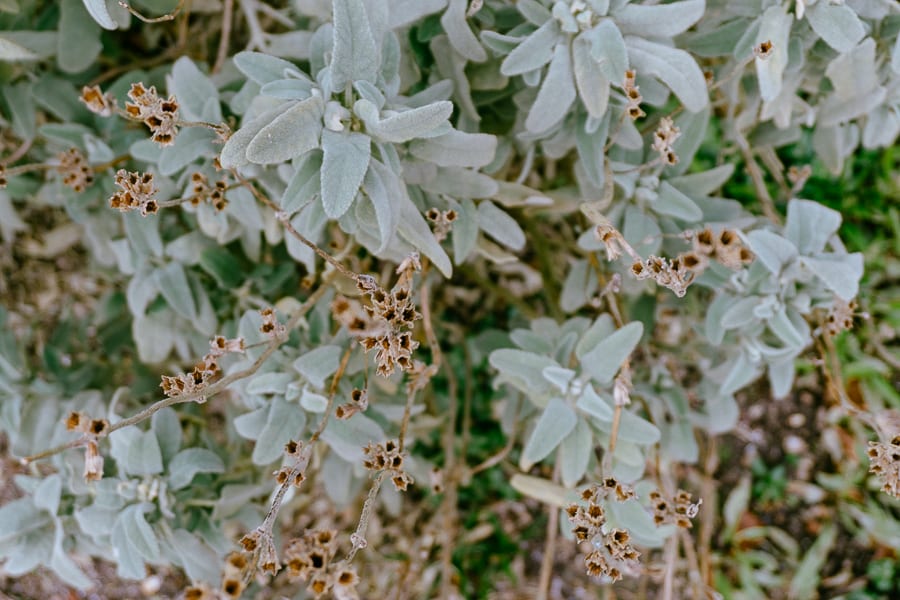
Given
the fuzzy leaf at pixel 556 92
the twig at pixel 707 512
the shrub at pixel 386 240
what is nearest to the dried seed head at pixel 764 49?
the shrub at pixel 386 240

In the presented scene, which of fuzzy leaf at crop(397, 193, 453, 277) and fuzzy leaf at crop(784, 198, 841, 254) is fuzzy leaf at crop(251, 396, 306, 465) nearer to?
fuzzy leaf at crop(397, 193, 453, 277)

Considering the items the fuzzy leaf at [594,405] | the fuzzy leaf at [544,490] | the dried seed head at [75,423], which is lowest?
the fuzzy leaf at [544,490]

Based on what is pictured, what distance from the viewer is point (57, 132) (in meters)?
1.43

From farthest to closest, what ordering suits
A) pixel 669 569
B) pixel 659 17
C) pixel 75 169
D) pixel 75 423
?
pixel 669 569
pixel 75 169
pixel 659 17
pixel 75 423

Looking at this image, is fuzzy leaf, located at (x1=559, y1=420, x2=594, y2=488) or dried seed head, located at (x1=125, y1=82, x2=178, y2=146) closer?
dried seed head, located at (x1=125, y1=82, x2=178, y2=146)

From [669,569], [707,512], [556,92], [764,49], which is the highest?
[764,49]

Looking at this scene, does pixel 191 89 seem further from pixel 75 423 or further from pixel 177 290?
pixel 75 423

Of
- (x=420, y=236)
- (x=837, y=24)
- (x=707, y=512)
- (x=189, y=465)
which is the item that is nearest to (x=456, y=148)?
(x=420, y=236)

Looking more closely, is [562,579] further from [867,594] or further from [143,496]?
[143,496]

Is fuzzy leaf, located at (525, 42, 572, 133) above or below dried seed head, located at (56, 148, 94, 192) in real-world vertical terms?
above

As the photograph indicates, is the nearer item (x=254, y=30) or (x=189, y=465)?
(x=189, y=465)

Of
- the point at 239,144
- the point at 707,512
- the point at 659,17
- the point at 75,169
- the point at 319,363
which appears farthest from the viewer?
the point at 707,512

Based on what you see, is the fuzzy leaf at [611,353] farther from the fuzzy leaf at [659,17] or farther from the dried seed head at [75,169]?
the dried seed head at [75,169]

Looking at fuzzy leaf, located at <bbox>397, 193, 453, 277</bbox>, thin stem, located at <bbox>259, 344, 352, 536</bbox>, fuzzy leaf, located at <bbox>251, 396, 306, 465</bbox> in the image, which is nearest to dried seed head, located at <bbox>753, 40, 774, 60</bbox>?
fuzzy leaf, located at <bbox>397, 193, 453, 277</bbox>
